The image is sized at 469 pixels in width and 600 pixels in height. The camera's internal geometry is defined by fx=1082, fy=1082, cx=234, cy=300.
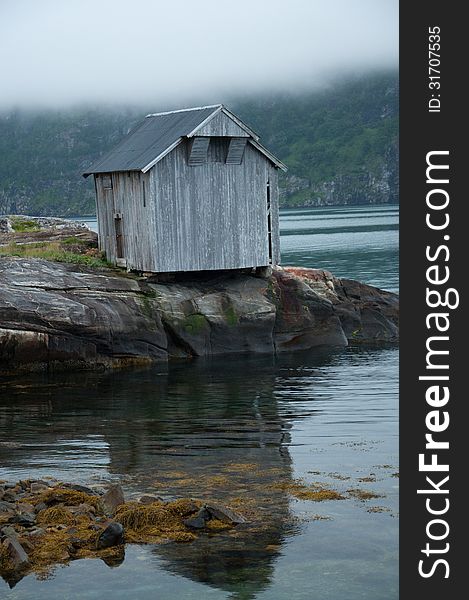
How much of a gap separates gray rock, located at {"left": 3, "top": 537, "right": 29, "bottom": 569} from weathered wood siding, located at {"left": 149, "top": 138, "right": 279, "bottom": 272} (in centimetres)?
2384

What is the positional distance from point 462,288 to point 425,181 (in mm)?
1667

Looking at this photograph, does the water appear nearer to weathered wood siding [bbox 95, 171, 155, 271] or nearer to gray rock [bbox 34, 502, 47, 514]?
weathered wood siding [bbox 95, 171, 155, 271]

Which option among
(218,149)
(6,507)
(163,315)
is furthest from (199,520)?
(218,149)

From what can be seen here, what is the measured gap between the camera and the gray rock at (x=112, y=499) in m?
19.9

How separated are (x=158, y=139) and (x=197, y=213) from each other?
11.8ft

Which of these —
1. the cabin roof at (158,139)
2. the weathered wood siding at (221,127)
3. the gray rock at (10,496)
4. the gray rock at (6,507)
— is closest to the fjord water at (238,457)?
the gray rock at (10,496)

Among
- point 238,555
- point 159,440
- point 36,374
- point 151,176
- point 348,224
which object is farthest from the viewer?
point 348,224

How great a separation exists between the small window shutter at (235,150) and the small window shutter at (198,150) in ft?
3.47

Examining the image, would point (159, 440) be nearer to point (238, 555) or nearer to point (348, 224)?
point (238, 555)

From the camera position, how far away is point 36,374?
38.2 metres

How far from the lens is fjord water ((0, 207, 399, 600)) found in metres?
17.2

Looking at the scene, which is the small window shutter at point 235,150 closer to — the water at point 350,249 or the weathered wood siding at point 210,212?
the weathered wood siding at point 210,212

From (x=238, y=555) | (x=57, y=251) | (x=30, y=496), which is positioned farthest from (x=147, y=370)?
(x=238, y=555)

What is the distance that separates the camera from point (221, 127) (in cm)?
4116
